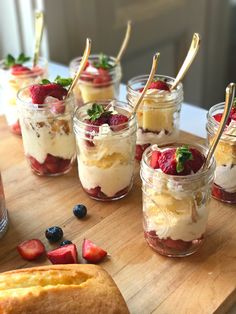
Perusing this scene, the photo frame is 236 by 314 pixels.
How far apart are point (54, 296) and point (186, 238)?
303 mm

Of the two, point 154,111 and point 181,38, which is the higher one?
point 154,111

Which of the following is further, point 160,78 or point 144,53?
point 144,53

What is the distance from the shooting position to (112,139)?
3.39 ft

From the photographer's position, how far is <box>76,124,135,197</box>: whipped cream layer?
1.04 meters

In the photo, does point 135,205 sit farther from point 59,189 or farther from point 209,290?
point 209,290

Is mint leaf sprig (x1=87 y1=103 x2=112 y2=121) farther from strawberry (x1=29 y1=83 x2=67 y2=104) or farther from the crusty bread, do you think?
the crusty bread

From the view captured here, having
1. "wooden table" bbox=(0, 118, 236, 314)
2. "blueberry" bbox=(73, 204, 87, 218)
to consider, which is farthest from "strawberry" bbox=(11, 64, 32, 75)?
"blueberry" bbox=(73, 204, 87, 218)

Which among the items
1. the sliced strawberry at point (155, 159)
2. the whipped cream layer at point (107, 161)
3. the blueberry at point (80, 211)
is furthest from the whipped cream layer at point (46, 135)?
the sliced strawberry at point (155, 159)

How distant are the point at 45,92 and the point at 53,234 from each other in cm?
36

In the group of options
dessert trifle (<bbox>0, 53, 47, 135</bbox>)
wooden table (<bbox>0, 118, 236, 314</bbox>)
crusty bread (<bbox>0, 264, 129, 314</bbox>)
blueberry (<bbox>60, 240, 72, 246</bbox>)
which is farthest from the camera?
dessert trifle (<bbox>0, 53, 47, 135</bbox>)

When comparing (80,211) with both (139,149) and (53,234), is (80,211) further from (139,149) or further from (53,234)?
(139,149)

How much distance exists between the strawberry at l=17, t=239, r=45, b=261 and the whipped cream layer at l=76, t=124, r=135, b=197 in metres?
0.21

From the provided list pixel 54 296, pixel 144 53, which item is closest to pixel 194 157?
pixel 54 296

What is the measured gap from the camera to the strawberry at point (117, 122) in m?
1.04
